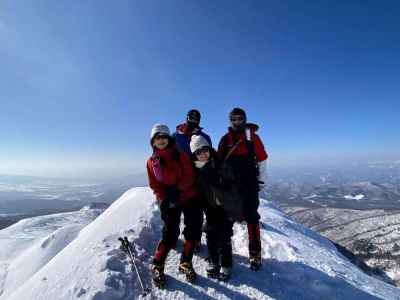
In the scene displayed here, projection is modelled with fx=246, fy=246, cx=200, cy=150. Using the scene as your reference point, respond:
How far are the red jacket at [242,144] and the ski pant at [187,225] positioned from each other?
1.71 m

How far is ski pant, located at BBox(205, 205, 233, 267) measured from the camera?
6227mm

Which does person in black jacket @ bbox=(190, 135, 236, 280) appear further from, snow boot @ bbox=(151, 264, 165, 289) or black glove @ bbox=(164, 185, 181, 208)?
snow boot @ bbox=(151, 264, 165, 289)

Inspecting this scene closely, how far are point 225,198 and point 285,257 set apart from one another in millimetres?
3238

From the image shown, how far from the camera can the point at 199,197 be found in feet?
20.7

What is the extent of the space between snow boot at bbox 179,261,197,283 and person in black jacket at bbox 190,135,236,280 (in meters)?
0.43

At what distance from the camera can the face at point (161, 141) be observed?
6.11 m

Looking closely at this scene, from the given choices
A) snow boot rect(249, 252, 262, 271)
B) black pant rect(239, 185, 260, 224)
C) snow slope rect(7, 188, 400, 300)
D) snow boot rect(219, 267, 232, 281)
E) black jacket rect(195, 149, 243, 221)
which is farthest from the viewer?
snow boot rect(249, 252, 262, 271)

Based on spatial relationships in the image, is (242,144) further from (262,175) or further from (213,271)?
(213,271)

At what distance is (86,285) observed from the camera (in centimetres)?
580

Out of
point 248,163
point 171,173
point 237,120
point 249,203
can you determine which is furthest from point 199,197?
point 237,120

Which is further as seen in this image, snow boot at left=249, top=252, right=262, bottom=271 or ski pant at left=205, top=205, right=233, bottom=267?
snow boot at left=249, top=252, right=262, bottom=271

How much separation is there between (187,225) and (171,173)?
55.9 inches

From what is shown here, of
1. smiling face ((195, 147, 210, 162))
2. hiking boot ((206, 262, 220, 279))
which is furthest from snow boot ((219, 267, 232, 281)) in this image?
smiling face ((195, 147, 210, 162))

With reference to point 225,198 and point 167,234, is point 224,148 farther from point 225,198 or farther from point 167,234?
point 167,234
